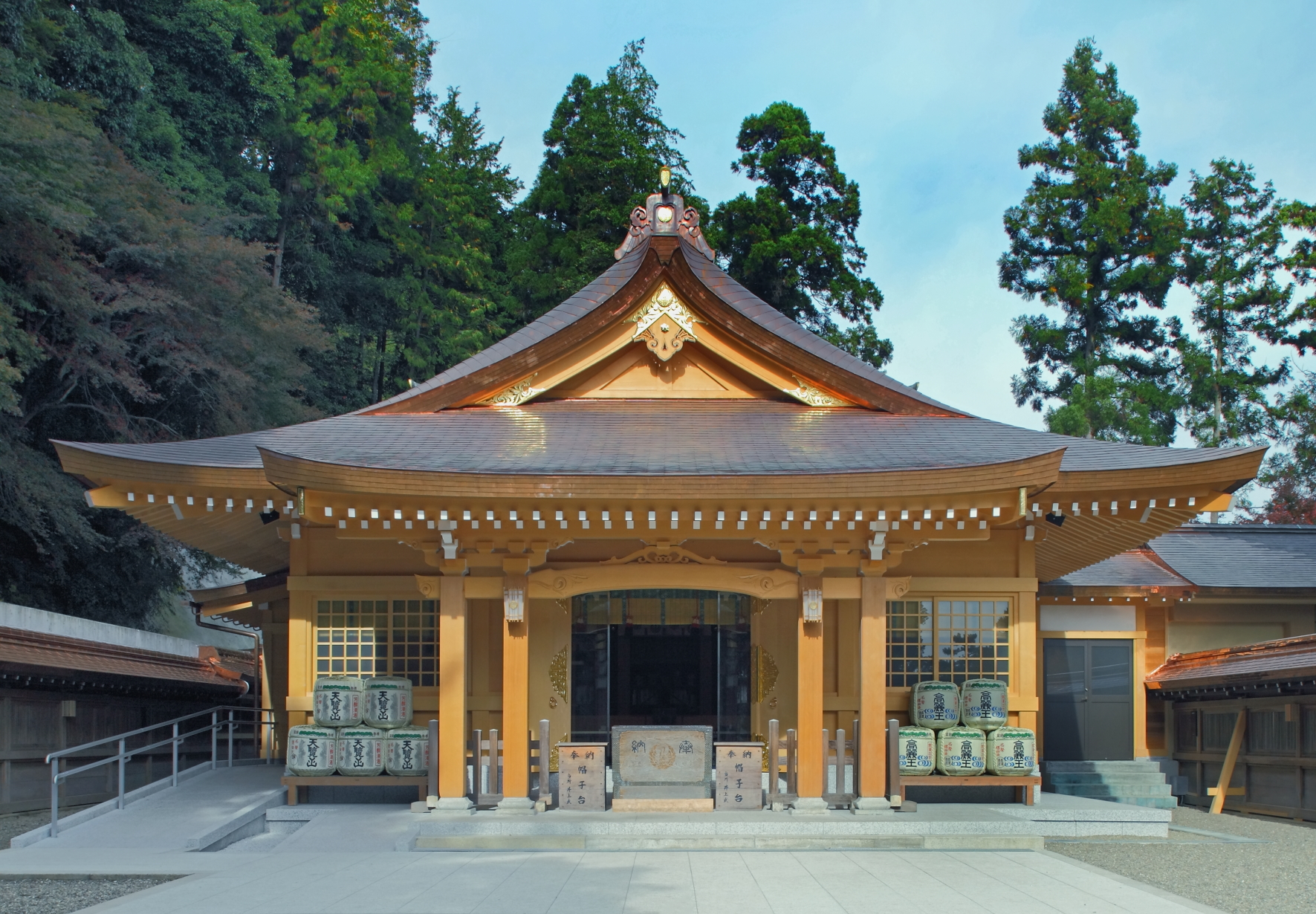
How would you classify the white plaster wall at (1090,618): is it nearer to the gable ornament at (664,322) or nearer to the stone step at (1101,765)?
the stone step at (1101,765)

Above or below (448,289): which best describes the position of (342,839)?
below

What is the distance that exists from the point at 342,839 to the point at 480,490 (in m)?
3.50

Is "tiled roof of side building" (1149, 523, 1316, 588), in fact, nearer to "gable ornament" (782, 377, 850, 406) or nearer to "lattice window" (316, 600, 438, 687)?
"gable ornament" (782, 377, 850, 406)

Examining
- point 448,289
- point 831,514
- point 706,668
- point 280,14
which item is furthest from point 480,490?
point 280,14

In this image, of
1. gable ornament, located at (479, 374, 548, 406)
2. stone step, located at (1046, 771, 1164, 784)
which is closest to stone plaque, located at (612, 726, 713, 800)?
gable ornament, located at (479, 374, 548, 406)

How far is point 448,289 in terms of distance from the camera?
36.2 m

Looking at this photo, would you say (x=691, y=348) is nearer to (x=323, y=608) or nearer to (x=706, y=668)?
(x=706, y=668)

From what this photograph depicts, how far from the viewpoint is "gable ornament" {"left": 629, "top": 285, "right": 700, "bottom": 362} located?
13.8 m

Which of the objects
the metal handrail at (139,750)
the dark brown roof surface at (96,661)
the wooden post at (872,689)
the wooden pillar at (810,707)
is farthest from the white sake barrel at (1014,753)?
the dark brown roof surface at (96,661)

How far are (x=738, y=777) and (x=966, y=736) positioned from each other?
264 centimetres

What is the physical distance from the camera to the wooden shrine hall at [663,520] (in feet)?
34.7

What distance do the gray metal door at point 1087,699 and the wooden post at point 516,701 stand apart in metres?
8.26

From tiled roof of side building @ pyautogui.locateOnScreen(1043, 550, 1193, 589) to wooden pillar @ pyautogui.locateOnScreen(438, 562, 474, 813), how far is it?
28.1ft

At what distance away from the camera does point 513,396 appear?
13.8 metres
